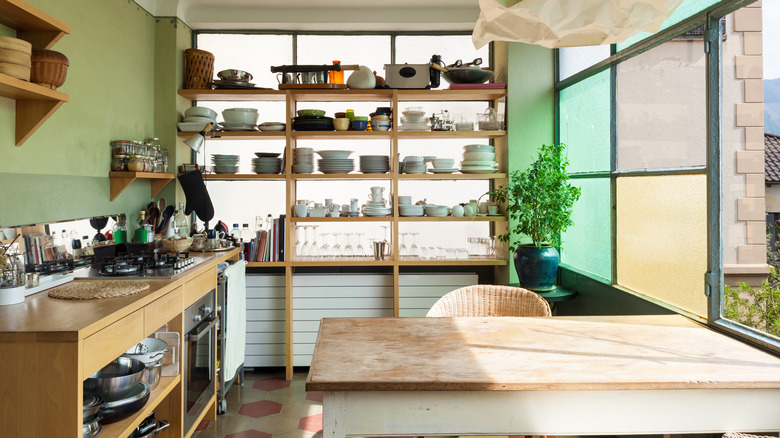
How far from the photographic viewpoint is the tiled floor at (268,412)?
130 inches

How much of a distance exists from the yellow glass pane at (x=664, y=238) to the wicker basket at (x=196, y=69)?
3246 millimetres

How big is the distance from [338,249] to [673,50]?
271 centimetres

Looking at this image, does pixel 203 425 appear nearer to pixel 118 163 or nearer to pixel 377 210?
pixel 118 163

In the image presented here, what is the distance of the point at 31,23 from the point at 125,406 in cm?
182

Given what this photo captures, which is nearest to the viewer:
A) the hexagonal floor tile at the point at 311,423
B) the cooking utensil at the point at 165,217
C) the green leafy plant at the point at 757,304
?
the green leafy plant at the point at 757,304

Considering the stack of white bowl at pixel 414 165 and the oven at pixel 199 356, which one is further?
the stack of white bowl at pixel 414 165

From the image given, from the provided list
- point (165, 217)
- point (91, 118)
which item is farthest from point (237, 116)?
point (91, 118)

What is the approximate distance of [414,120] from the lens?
14.5 ft

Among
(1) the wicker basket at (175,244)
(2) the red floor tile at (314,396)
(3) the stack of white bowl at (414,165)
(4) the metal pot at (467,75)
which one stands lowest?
(2) the red floor tile at (314,396)

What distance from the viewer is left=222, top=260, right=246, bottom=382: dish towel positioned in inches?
141

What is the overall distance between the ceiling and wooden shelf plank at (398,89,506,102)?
2.06 ft

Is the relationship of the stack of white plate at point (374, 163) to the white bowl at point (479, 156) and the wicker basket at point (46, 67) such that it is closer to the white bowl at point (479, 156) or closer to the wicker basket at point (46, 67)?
the white bowl at point (479, 156)

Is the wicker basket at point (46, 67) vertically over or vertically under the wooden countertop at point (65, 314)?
over

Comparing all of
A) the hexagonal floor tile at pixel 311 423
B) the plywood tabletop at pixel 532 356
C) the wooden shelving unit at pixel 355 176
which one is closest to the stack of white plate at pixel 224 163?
the wooden shelving unit at pixel 355 176
